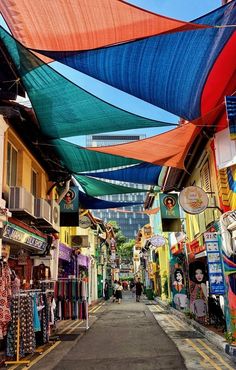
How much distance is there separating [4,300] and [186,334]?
20.8 ft

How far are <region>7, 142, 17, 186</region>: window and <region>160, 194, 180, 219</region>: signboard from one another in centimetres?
646

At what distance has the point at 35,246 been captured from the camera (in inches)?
445

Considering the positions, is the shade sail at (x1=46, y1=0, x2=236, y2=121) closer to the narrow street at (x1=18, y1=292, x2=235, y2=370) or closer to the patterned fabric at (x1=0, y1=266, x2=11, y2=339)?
the patterned fabric at (x1=0, y1=266, x2=11, y2=339)

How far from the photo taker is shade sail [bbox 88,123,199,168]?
906 centimetres

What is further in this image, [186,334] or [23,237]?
[186,334]

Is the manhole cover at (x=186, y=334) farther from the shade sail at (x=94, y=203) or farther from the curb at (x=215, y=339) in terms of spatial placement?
the shade sail at (x=94, y=203)

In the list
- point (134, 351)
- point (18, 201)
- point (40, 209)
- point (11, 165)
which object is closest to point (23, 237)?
point (40, 209)

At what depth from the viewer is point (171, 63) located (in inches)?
247

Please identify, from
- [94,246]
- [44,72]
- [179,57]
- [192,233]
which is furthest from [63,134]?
[94,246]

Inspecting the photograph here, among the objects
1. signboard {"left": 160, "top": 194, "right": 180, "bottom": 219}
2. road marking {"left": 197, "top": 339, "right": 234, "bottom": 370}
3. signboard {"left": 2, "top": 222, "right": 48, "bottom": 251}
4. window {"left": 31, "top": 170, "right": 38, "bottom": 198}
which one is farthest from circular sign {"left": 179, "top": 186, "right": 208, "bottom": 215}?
window {"left": 31, "top": 170, "right": 38, "bottom": 198}

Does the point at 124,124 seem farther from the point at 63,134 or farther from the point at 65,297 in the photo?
the point at 65,297

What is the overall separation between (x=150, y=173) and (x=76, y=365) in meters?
6.79

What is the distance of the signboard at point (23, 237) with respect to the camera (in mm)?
8695

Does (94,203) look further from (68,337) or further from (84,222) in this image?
(68,337)
